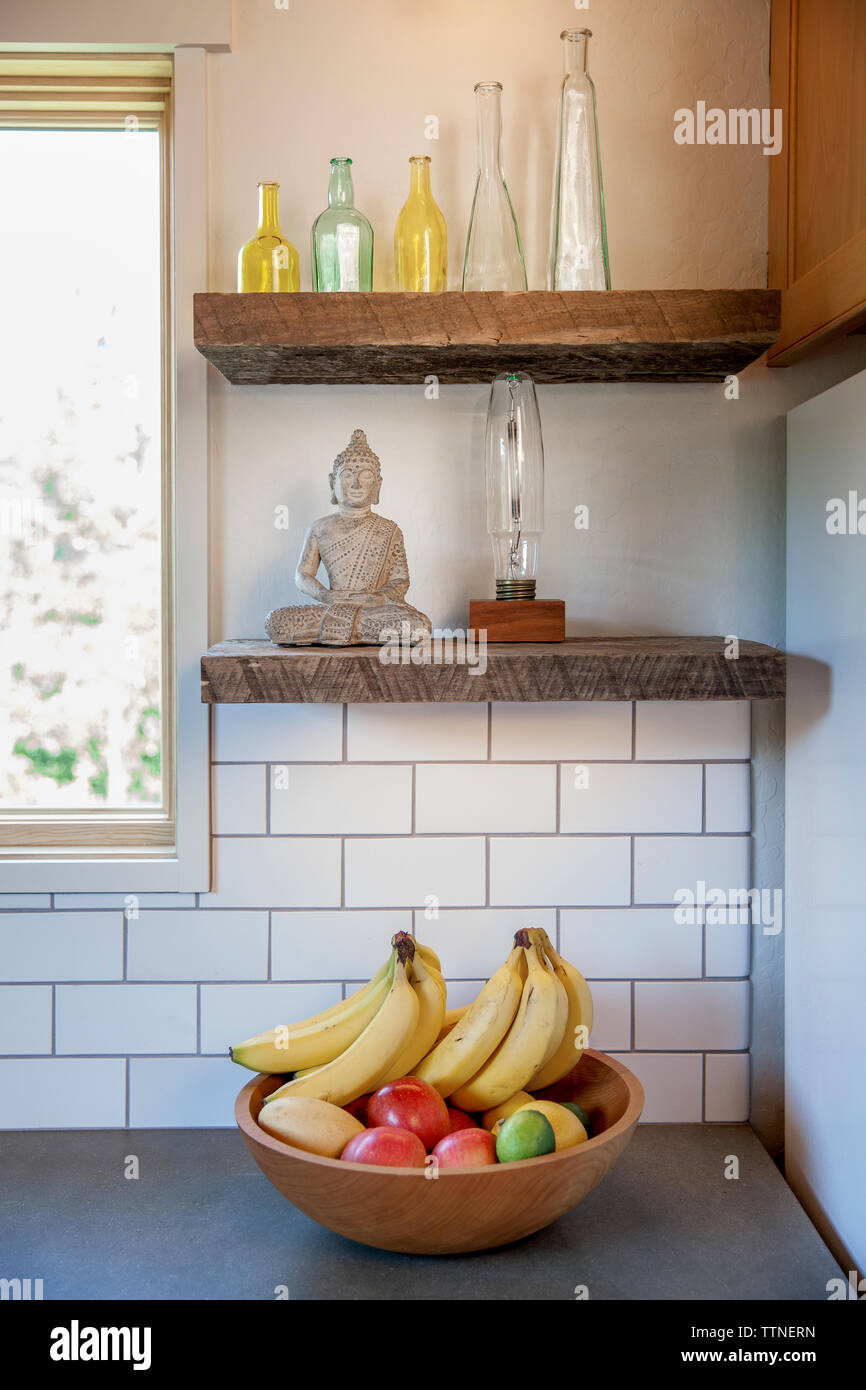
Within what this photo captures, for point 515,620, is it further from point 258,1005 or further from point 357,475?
point 258,1005

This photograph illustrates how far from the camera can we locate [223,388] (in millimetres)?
1438

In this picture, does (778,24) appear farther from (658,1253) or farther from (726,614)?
(658,1253)

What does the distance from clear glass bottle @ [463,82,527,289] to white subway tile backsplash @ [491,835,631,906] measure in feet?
2.32

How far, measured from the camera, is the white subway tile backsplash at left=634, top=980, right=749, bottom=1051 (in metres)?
1.47

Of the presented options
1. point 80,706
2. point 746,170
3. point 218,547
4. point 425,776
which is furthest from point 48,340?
point 746,170

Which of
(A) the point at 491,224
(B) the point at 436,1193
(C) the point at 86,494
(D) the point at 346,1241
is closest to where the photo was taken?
(B) the point at 436,1193

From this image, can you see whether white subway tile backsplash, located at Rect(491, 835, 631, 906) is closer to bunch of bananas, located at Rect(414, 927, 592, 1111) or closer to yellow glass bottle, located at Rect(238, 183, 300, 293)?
bunch of bananas, located at Rect(414, 927, 592, 1111)

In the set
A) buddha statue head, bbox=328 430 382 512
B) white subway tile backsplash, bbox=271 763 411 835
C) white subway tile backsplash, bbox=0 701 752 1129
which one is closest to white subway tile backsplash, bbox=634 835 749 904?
white subway tile backsplash, bbox=0 701 752 1129

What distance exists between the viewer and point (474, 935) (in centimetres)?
146

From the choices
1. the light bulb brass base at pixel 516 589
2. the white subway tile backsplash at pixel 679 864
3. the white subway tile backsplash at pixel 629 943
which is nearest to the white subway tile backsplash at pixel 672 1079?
the white subway tile backsplash at pixel 629 943

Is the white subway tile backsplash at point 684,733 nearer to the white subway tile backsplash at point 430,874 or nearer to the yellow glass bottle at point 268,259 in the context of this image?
the white subway tile backsplash at point 430,874

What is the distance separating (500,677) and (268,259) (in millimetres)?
604

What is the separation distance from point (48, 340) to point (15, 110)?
0.30 metres

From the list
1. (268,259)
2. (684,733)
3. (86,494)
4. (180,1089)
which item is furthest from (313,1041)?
(268,259)
